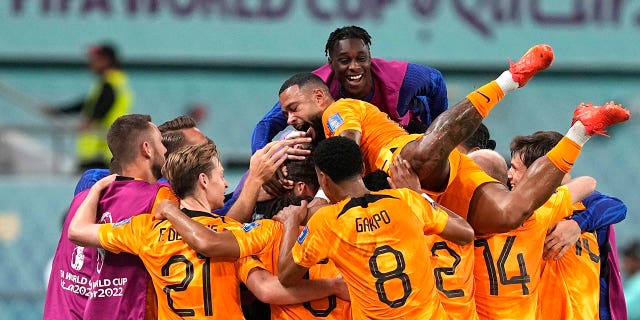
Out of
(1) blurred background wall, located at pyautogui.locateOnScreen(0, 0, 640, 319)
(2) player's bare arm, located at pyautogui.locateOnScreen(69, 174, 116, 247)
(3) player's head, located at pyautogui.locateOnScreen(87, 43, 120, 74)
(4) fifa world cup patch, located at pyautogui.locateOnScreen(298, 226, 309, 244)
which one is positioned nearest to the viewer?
(4) fifa world cup patch, located at pyautogui.locateOnScreen(298, 226, 309, 244)

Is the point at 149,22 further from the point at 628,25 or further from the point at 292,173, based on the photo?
the point at 292,173

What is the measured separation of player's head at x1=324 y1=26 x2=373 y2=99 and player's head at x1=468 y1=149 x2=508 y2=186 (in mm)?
826

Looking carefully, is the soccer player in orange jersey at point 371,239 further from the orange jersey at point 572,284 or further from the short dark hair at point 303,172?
the orange jersey at point 572,284

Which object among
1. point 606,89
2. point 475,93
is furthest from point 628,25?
point 475,93

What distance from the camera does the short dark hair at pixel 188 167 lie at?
539cm

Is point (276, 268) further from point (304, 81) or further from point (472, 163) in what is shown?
point (304, 81)

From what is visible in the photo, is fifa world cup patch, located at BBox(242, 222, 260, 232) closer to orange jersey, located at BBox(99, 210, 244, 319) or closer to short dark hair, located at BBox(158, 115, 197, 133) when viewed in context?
orange jersey, located at BBox(99, 210, 244, 319)

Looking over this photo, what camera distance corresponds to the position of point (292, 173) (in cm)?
588

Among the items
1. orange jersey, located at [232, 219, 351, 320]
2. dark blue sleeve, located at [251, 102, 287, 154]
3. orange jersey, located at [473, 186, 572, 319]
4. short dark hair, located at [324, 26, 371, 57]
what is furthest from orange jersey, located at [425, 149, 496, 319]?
dark blue sleeve, located at [251, 102, 287, 154]

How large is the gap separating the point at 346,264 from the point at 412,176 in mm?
598

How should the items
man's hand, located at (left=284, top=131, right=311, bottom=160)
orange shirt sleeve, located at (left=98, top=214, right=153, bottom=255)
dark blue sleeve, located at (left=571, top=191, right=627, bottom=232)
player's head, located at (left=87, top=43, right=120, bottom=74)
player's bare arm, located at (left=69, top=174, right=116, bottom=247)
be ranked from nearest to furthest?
orange shirt sleeve, located at (left=98, top=214, right=153, bottom=255) → player's bare arm, located at (left=69, top=174, right=116, bottom=247) → man's hand, located at (left=284, top=131, right=311, bottom=160) → dark blue sleeve, located at (left=571, top=191, right=627, bottom=232) → player's head, located at (left=87, top=43, right=120, bottom=74)

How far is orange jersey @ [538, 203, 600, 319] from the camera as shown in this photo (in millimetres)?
5902

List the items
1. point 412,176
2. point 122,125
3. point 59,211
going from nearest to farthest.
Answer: point 412,176 → point 122,125 → point 59,211

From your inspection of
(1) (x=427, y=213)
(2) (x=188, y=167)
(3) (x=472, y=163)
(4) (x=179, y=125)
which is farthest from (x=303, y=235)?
(4) (x=179, y=125)
